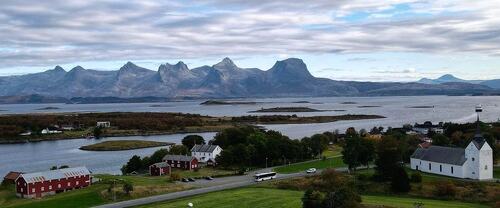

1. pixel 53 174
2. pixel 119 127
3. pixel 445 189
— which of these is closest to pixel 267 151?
pixel 53 174

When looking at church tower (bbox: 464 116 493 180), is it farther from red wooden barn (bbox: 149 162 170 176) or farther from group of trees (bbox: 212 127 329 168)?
red wooden barn (bbox: 149 162 170 176)

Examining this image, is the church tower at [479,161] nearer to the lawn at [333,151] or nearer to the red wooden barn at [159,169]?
the lawn at [333,151]

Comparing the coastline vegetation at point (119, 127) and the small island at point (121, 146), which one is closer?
the small island at point (121, 146)

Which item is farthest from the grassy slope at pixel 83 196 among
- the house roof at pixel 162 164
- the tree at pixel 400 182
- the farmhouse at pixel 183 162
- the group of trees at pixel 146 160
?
the tree at pixel 400 182

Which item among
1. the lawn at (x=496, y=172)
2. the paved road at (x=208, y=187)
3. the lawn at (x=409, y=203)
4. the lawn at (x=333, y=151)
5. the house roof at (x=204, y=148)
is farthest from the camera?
the lawn at (x=333, y=151)

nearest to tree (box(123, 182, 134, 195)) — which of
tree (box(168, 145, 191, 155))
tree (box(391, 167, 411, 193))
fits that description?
tree (box(391, 167, 411, 193))

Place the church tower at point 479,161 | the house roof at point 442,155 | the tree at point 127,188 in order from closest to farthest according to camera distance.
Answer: the tree at point 127,188 < the church tower at point 479,161 < the house roof at point 442,155
